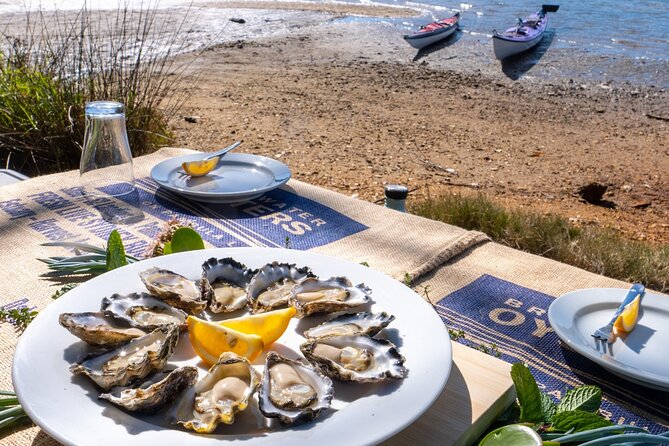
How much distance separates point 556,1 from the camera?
77.7ft

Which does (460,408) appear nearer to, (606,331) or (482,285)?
(606,331)

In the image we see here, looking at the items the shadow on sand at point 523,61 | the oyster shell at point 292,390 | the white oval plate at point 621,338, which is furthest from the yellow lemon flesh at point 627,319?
the shadow on sand at point 523,61

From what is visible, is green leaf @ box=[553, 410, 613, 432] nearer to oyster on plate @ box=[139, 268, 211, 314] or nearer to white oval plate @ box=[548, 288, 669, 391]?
white oval plate @ box=[548, 288, 669, 391]

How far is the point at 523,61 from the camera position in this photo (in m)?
13.1

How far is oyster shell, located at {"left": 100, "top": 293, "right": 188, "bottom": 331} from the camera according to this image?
0.95 m

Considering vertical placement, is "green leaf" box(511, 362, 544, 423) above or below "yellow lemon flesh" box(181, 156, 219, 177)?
above

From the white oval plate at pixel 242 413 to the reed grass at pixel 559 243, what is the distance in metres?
1.46

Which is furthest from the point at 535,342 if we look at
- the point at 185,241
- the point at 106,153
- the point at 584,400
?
the point at 106,153

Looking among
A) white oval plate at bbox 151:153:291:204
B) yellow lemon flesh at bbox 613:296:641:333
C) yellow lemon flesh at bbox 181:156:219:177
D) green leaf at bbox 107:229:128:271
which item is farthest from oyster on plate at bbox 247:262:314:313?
yellow lemon flesh at bbox 181:156:219:177

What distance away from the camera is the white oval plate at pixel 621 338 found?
1091 mm

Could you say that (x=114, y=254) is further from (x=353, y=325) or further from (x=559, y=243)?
(x=559, y=243)

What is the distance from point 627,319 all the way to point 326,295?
585 millimetres

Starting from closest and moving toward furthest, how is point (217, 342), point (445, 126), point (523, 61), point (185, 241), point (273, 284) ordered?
point (217, 342), point (273, 284), point (185, 241), point (445, 126), point (523, 61)

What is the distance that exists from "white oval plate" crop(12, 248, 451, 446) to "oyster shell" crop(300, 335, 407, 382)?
0.02m
